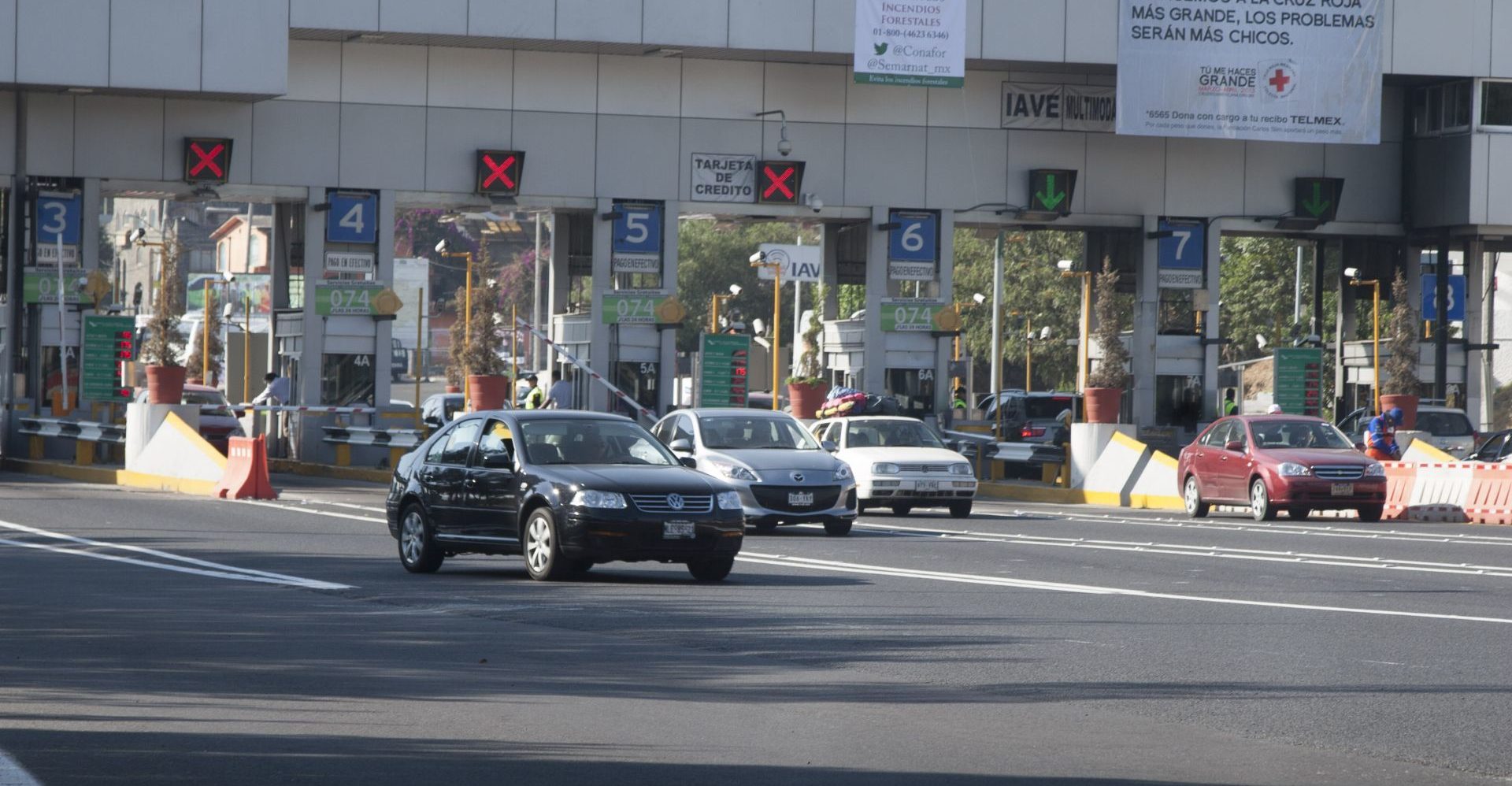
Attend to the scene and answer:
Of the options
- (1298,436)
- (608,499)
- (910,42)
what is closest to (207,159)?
(910,42)

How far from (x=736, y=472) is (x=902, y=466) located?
16.2 feet

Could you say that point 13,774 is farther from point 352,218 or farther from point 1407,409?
point 352,218

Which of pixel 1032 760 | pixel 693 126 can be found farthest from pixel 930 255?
pixel 1032 760

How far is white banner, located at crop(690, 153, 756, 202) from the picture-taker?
1801 inches

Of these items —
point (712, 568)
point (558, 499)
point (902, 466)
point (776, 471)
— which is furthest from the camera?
point (902, 466)

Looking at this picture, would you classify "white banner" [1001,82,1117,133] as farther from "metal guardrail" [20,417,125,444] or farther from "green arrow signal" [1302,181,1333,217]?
"metal guardrail" [20,417,125,444]

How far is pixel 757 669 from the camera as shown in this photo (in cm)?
1198

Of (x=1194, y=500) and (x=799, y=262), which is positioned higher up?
(x=799, y=262)

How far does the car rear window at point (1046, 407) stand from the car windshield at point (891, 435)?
60.2 ft

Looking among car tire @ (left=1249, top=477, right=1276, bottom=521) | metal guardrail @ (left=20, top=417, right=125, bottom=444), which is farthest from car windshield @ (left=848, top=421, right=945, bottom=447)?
metal guardrail @ (left=20, top=417, right=125, bottom=444)

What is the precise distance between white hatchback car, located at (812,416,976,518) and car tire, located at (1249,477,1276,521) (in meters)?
3.76

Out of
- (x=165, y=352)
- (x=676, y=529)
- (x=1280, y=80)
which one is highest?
(x=1280, y=80)

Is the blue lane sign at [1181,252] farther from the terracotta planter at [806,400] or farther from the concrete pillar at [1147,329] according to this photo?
the terracotta planter at [806,400]

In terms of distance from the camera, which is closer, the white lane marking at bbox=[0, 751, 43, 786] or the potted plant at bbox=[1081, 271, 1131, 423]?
the white lane marking at bbox=[0, 751, 43, 786]
